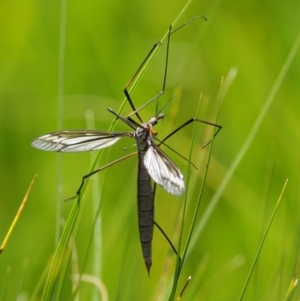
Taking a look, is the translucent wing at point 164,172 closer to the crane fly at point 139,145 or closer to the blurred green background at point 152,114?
the crane fly at point 139,145

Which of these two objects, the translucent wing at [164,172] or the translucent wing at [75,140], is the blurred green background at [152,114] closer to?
the translucent wing at [75,140]

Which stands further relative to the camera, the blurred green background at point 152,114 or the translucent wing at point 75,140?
the blurred green background at point 152,114

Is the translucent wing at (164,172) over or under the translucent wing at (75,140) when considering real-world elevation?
under

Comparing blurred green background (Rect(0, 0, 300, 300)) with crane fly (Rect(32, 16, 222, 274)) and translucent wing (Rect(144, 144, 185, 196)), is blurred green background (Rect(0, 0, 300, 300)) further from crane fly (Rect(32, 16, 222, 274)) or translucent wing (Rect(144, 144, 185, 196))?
translucent wing (Rect(144, 144, 185, 196))

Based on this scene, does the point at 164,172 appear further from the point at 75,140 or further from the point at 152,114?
the point at 152,114

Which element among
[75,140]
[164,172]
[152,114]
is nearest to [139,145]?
[75,140]

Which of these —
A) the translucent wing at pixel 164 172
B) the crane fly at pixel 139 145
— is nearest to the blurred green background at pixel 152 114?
the crane fly at pixel 139 145

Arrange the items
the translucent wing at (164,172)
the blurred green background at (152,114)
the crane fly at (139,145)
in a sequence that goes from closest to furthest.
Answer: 1. the translucent wing at (164,172)
2. the crane fly at (139,145)
3. the blurred green background at (152,114)

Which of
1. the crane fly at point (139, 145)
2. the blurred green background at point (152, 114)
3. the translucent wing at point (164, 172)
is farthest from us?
the blurred green background at point (152, 114)
